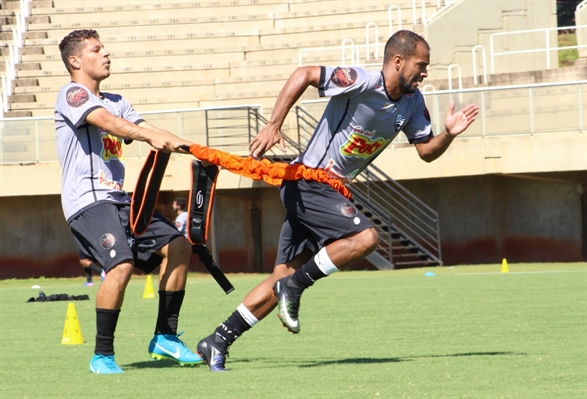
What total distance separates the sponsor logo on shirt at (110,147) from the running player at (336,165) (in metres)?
1.19

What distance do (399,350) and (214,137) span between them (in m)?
17.1

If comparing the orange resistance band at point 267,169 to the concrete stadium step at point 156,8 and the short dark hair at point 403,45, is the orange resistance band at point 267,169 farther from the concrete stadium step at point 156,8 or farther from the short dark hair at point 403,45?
the concrete stadium step at point 156,8

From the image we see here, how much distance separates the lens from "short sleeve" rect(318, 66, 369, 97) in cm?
674

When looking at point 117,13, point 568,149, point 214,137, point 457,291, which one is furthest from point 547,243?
point 117,13

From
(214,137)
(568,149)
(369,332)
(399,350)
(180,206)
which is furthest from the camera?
(214,137)

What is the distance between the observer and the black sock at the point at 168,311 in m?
7.63

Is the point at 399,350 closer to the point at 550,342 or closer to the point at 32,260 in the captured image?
the point at 550,342

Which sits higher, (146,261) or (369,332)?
(146,261)

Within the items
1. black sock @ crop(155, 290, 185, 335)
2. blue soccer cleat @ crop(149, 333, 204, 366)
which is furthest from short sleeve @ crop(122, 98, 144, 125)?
blue soccer cleat @ crop(149, 333, 204, 366)

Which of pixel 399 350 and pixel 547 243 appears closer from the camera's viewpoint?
pixel 399 350

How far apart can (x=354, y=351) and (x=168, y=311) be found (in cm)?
146

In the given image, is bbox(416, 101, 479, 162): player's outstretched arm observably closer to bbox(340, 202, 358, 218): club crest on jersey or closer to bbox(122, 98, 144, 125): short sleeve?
bbox(340, 202, 358, 218): club crest on jersey

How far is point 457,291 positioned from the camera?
14.5 meters

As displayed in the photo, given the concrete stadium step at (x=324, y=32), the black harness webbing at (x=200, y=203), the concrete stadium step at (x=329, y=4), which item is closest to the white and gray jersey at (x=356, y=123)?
the black harness webbing at (x=200, y=203)
